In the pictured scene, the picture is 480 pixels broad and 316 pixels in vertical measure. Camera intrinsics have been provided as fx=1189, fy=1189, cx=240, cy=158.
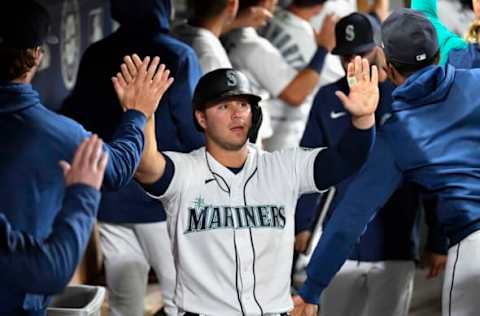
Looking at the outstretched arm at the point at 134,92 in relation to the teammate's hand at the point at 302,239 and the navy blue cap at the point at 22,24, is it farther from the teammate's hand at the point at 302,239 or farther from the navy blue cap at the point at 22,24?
the teammate's hand at the point at 302,239

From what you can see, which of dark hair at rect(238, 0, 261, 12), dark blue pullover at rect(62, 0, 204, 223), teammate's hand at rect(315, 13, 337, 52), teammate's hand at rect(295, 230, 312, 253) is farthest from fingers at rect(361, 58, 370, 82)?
dark hair at rect(238, 0, 261, 12)

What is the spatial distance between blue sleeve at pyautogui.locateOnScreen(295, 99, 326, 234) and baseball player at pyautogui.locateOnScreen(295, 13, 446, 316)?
1 centimetres

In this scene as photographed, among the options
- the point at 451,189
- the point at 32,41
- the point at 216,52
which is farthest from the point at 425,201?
the point at 32,41

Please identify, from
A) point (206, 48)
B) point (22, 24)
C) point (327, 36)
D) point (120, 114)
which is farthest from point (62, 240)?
point (327, 36)

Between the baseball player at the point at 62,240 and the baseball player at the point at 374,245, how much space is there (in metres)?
1.85

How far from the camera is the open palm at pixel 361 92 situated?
3469 mm

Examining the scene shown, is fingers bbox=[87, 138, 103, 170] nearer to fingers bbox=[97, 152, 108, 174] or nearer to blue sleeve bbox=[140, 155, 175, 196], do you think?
fingers bbox=[97, 152, 108, 174]

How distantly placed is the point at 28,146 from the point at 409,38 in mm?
1434

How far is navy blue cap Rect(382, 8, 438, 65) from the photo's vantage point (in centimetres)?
387

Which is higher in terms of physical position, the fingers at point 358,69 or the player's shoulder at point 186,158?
the fingers at point 358,69

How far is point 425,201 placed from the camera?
4.52 metres

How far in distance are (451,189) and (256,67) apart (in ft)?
6.62

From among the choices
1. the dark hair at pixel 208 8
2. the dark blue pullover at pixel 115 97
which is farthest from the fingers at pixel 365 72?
the dark hair at pixel 208 8

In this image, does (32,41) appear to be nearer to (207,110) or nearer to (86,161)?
(86,161)
